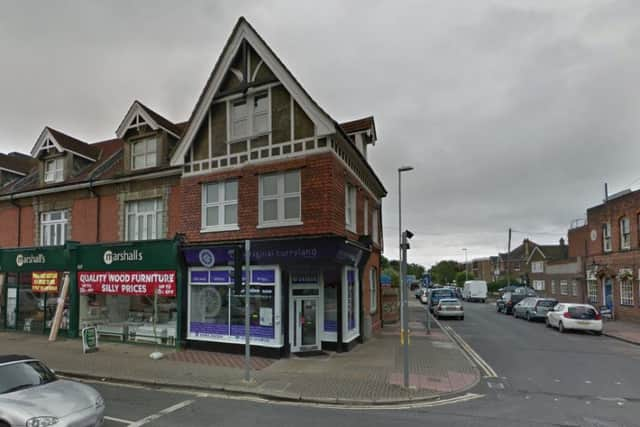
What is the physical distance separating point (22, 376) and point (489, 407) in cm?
879

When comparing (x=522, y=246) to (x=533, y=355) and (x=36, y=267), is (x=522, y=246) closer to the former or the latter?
(x=533, y=355)

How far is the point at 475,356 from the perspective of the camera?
557 inches

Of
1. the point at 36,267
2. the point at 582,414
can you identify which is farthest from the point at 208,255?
the point at 582,414

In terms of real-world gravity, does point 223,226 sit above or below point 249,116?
below

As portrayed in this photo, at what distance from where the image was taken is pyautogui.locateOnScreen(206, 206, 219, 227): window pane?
1481cm

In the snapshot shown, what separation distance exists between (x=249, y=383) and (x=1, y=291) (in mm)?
16881

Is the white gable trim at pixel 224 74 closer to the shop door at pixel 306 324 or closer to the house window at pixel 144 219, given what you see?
the house window at pixel 144 219

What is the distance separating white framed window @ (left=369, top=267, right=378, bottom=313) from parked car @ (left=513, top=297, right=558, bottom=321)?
12.5m

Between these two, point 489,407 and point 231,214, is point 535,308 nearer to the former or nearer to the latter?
point 489,407

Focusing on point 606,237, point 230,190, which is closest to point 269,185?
point 230,190

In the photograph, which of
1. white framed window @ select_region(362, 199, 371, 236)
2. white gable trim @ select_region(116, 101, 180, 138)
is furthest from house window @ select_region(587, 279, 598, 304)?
white gable trim @ select_region(116, 101, 180, 138)

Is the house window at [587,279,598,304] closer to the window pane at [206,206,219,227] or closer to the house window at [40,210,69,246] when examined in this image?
the window pane at [206,206,219,227]

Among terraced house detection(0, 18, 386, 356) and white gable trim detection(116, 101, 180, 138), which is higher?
white gable trim detection(116, 101, 180, 138)

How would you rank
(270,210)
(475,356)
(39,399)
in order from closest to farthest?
(39,399), (270,210), (475,356)
